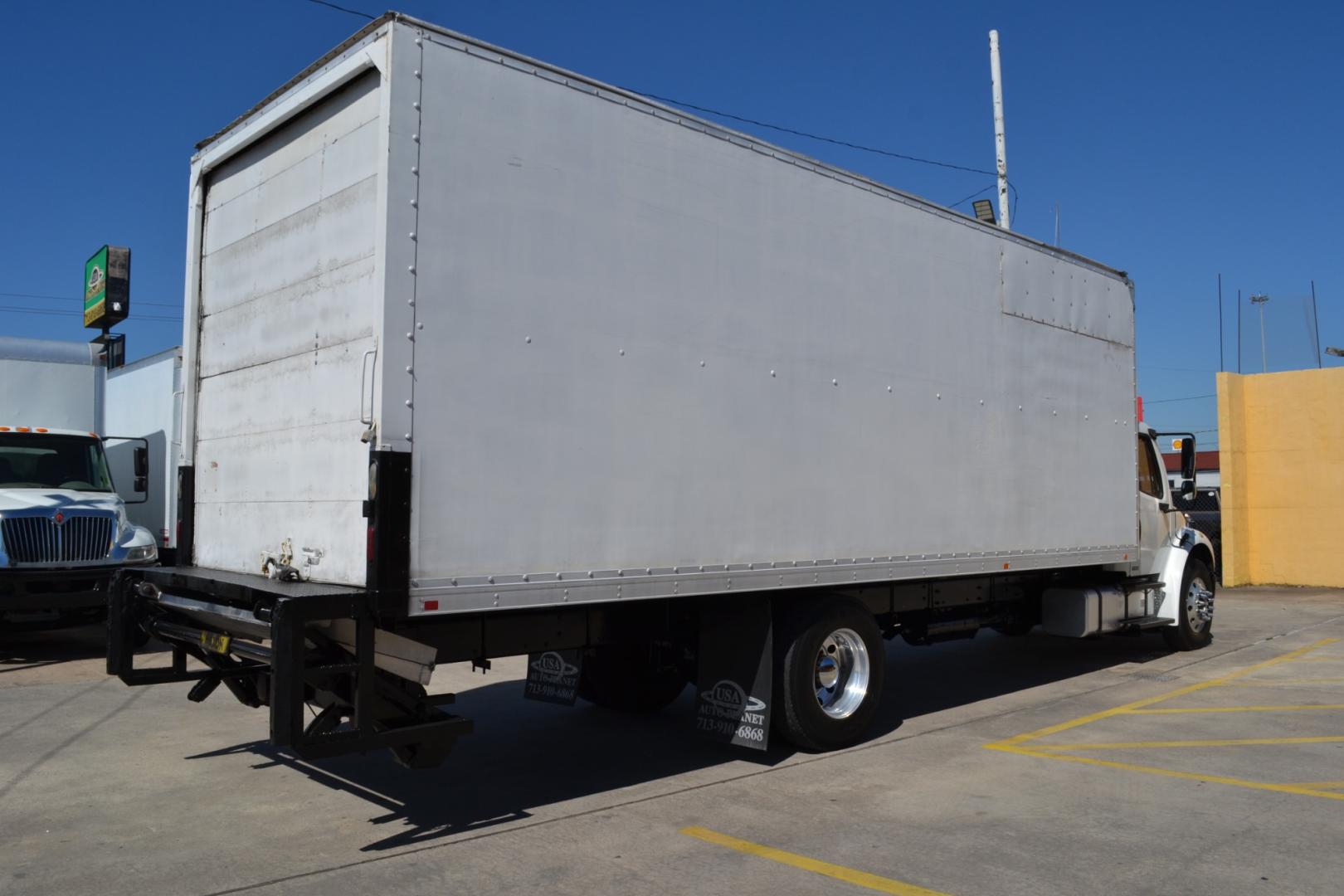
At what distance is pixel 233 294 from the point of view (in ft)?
21.5

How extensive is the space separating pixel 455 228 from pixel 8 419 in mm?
11478

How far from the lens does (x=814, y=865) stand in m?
5.02

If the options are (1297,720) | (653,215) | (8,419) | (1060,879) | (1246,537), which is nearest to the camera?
(1060,879)

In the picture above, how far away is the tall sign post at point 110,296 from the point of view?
60.1 ft

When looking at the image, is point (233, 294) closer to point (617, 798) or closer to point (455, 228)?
point (455, 228)


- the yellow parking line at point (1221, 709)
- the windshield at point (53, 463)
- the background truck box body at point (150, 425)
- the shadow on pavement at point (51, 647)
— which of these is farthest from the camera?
the background truck box body at point (150, 425)

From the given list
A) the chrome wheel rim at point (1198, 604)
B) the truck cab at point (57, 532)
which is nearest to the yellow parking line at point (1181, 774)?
the chrome wheel rim at point (1198, 604)

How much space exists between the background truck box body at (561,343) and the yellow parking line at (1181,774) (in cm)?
141

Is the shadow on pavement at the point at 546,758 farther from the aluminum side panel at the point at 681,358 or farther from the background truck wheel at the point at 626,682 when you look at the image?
the aluminum side panel at the point at 681,358

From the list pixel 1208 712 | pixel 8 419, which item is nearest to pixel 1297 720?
pixel 1208 712

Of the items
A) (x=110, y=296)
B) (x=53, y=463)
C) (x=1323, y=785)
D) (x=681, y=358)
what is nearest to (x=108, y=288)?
(x=110, y=296)

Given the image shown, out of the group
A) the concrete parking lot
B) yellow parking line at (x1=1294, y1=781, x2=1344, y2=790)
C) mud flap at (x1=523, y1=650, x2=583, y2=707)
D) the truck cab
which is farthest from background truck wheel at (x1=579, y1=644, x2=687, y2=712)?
the truck cab

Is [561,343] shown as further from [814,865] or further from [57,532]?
[57,532]

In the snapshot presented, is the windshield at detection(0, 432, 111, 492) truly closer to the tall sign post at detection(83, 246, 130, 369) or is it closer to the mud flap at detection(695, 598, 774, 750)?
the tall sign post at detection(83, 246, 130, 369)
